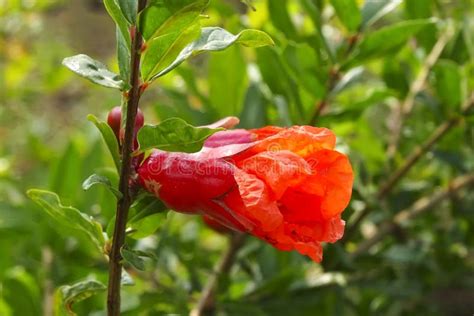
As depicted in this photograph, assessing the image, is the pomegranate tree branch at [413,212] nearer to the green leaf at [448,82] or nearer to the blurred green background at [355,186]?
the blurred green background at [355,186]

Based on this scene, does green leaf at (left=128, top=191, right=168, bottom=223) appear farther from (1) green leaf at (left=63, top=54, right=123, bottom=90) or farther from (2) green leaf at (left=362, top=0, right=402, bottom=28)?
(2) green leaf at (left=362, top=0, right=402, bottom=28)

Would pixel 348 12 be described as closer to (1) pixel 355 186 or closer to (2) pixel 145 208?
(1) pixel 355 186

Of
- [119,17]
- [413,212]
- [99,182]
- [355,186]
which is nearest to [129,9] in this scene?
[119,17]

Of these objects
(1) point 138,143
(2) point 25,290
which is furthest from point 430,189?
(1) point 138,143

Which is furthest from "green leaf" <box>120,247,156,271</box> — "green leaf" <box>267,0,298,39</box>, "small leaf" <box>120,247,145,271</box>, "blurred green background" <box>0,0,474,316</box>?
"green leaf" <box>267,0,298,39</box>

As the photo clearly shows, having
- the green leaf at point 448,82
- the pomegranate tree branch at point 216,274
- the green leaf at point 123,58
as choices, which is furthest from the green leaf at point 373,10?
the green leaf at point 123,58

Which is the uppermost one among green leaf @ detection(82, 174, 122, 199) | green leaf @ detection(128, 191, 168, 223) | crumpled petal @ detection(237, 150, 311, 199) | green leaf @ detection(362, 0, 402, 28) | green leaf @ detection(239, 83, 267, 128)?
green leaf @ detection(82, 174, 122, 199)

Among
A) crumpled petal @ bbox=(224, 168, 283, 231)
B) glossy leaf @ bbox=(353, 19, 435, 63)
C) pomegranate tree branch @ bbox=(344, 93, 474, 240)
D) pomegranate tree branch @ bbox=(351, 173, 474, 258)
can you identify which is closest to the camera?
crumpled petal @ bbox=(224, 168, 283, 231)
